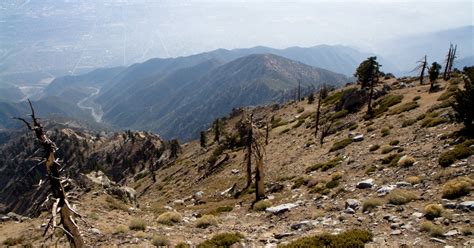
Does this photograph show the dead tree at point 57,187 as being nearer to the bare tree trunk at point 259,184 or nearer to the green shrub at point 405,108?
the bare tree trunk at point 259,184

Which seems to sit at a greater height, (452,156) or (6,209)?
(452,156)

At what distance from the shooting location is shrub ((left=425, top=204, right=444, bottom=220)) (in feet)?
55.2

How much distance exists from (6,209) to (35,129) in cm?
20249

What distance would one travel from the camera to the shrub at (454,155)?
2408 cm

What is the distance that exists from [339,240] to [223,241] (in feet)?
18.2

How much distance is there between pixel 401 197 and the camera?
781 inches

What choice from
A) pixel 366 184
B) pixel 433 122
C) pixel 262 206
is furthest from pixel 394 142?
pixel 262 206

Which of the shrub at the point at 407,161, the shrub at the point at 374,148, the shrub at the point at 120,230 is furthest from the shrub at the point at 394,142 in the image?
the shrub at the point at 120,230

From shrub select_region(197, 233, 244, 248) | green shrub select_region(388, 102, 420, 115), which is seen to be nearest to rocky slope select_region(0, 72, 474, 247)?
shrub select_region(197, 233, 244, 248)

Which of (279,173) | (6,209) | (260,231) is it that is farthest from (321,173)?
(6,209)

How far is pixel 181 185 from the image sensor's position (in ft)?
237

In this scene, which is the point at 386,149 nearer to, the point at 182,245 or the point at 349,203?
the point at 349,203

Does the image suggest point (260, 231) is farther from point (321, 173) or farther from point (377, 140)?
point (377, 140)

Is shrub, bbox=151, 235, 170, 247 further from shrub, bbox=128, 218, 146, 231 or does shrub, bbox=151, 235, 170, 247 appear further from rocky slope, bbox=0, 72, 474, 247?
shrub, bbox=128, 218, 146, 231
